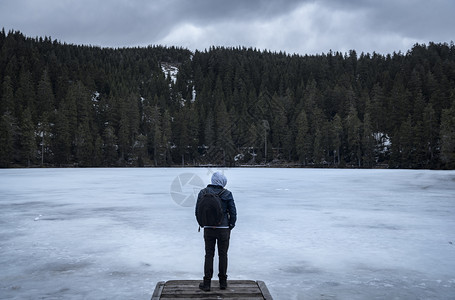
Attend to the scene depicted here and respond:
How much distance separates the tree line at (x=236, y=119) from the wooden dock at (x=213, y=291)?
2975 inches

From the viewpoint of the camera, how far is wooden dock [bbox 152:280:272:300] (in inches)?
236

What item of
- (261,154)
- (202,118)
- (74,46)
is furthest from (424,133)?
(74,46)

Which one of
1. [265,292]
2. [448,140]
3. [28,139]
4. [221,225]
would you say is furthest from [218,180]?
[28,139]

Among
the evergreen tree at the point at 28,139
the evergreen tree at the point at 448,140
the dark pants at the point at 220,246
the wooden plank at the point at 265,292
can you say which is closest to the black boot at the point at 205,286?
the dark pants at the point at 220,246

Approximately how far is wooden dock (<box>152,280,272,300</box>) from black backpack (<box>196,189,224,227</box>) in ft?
3.67

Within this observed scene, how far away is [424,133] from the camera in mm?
80875

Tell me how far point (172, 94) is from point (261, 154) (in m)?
56.5

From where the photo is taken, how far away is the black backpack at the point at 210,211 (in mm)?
6512

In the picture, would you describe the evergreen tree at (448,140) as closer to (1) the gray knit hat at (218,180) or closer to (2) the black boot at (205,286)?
(1) the gray knit hat at (218,180)

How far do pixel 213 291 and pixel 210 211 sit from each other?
1339 mm

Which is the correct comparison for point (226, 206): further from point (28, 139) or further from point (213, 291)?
point (28, 139)

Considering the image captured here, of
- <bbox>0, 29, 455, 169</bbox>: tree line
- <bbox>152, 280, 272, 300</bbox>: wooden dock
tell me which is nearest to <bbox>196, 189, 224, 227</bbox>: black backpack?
<bbox>152, 280, 272, 300</bbox>: wooden dock

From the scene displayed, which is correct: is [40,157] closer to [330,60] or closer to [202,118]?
[202,118]

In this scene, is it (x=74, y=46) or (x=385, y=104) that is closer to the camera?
(x=385, y=104)
